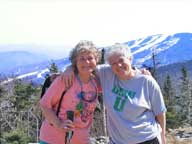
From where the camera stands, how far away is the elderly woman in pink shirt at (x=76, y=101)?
3875 millimetres

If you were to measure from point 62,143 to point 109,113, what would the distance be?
0.42 m

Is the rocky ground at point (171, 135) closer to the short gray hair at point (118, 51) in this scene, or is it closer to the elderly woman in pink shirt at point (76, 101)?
the elderly woman in pink shirt at point (76, 101)

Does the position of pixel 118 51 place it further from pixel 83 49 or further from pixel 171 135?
pixel 171 135

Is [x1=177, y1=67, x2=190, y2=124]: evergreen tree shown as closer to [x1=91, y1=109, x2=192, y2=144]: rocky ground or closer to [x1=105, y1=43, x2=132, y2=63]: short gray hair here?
[x1=91, y1=109, x2=192, y2=144]: rocky ground

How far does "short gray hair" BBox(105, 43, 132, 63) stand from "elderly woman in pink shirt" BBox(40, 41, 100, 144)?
0.07 metres

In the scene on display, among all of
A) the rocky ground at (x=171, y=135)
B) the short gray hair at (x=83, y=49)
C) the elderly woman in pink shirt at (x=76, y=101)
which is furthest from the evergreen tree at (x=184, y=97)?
the short gray hair at (x=83, y=49)

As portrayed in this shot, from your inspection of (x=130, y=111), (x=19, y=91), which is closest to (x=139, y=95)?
(x=130, y=111)

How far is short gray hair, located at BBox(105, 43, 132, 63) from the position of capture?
153 inches

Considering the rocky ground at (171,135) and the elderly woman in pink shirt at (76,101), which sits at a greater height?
the elderly woman in pink shirt at (76,101)

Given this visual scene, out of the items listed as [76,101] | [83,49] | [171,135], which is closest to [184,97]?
[171,135]

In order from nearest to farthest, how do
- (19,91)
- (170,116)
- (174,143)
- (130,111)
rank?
(130,111) < (174,143) < (170,116) < (19,91)

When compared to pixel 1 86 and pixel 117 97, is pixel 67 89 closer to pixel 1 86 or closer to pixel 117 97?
pixel 117 97

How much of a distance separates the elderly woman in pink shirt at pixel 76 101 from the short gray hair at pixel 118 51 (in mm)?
75

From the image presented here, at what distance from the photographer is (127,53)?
389 centimetres
